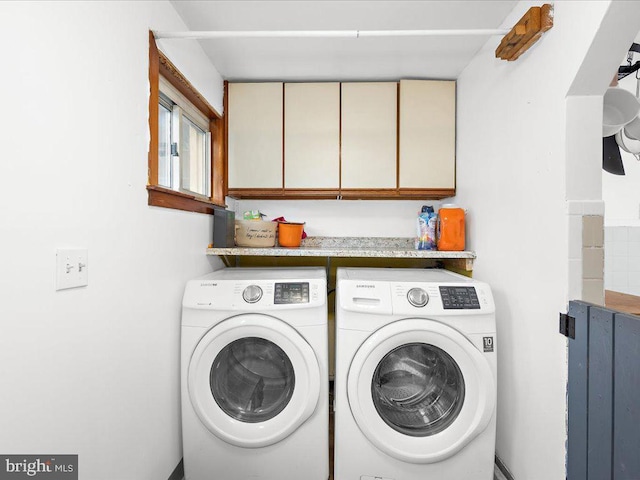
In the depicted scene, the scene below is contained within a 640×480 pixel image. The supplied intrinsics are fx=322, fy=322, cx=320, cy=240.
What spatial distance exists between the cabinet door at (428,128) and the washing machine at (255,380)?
1245mm

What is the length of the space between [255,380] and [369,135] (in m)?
1.74

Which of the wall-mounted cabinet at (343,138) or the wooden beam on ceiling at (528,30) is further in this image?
the wall-mounted cabinet at (343,138)

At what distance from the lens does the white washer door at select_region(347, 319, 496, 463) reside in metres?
1.45

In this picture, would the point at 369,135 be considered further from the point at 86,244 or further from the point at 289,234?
the point at 86,244

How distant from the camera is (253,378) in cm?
162

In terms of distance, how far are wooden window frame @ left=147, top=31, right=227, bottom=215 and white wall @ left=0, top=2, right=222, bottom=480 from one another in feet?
0.14

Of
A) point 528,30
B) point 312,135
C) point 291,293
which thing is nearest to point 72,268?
point 291,293

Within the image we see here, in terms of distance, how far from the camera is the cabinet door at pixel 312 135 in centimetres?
230

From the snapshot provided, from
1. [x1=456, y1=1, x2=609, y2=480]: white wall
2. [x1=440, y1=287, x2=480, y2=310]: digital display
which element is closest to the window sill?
[x1=440, y1=287, x2=480, y2=310]: digital display

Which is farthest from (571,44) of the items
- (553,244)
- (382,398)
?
(382,398)

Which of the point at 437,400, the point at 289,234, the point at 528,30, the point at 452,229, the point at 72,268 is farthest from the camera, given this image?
the point at 289,234

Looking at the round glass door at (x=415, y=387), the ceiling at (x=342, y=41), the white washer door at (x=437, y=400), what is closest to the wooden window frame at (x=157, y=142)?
the ceiling at (x=342, y=41)

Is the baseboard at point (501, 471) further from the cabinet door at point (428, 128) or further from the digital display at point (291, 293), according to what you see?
the cabinet door at point (428, 128)

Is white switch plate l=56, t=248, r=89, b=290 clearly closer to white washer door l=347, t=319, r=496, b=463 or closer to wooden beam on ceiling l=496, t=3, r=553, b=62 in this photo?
white washer door l=347, t=319, r=496, b=463
